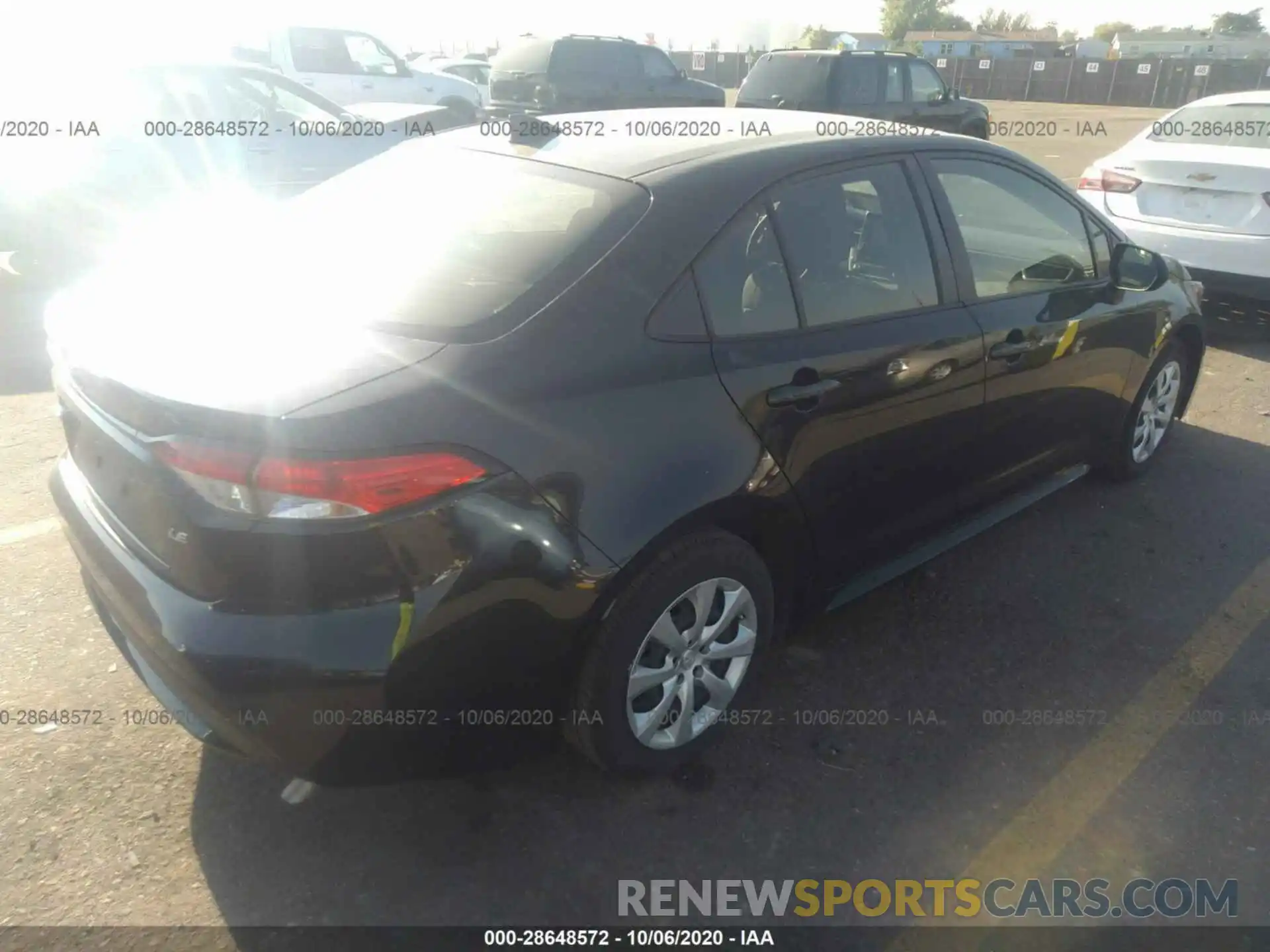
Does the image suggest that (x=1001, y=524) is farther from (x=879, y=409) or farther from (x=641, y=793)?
(x=641, y=793)

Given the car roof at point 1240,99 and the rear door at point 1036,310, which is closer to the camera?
the rear door at point 1036,310

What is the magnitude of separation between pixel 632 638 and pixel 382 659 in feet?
2.10

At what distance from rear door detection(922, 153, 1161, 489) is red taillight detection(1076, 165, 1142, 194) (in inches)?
127

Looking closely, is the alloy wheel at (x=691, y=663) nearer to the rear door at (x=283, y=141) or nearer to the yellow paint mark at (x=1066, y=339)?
the yellow paint mark at (x=1066, y=339)

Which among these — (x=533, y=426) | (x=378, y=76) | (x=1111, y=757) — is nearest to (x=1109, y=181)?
(x=1111, y=757)

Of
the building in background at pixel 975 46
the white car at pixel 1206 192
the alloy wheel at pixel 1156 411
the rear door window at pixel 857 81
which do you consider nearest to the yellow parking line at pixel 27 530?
the alloy wheel at pixel 1156 411

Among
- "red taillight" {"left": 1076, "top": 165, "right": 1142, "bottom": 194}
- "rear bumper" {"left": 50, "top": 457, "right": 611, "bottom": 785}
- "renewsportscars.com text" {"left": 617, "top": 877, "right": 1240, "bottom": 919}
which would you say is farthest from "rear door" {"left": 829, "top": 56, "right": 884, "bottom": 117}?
"rear bumper" {"left": 50, "top": 457, "right": 611, "bottom": 785}

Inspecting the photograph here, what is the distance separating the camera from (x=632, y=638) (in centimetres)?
234

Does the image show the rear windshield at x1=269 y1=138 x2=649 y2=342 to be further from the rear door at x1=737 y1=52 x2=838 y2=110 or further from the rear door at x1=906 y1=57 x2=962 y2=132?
the rear door at x1=906 y1=57 x2=962 y2=132

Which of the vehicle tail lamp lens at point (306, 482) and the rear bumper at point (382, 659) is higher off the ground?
the vehicle tail lamp lens at point (306, 482)

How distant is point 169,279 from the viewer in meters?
2.59

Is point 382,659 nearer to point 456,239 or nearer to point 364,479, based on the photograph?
point 364,479

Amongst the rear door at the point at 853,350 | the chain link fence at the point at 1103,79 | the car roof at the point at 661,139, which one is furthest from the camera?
the chain link fence at the point at 1103,79

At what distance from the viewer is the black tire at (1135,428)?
4.27 metres
